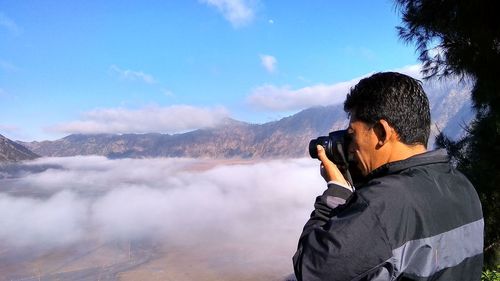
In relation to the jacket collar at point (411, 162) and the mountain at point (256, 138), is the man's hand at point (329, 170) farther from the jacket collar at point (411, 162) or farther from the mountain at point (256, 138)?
the mountain at point (256, 138)

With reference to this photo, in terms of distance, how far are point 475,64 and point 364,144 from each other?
3.96 m

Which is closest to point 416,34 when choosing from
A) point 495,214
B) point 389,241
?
point 495,214

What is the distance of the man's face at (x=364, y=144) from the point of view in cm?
141

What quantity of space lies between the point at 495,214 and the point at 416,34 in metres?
2.29

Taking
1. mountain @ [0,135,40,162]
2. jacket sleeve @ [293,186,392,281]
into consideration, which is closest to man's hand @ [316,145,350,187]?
jacket sleeve @ [293,186,392,281]

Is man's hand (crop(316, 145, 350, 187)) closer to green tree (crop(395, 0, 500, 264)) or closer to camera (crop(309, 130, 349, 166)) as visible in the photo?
camera (crop(309, 130, 349, 166))

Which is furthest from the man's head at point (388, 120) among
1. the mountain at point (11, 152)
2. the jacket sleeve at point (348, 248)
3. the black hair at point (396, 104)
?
the mountain at point (11, 152)

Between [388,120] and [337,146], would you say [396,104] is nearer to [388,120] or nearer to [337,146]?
[388,120]

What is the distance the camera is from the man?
115cm

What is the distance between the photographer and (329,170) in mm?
1515

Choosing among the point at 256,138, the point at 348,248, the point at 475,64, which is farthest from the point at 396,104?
the point at 256,138

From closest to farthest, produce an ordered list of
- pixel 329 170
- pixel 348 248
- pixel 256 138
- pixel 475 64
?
pixel 348 248 → pixel 329 170 → pixel 475 64 → pixel 256 138

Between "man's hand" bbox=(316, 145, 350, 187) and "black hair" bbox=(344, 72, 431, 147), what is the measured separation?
190 mm

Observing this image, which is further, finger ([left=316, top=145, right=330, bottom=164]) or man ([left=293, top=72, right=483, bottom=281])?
finger ([left=316, top=145, right=330, bottom=164])
